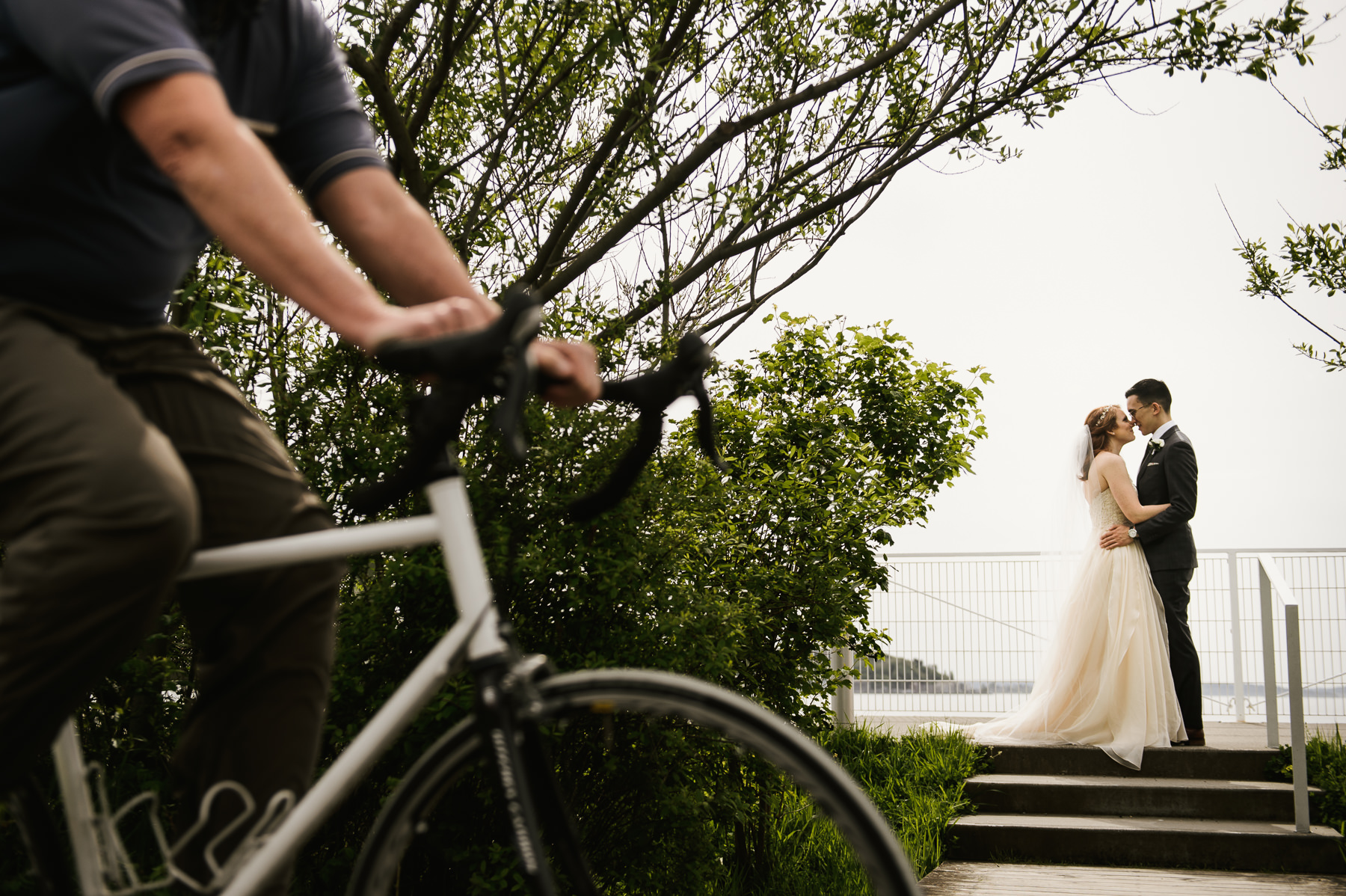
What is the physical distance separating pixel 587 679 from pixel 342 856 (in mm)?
2088

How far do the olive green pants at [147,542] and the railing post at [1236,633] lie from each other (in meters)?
9.12

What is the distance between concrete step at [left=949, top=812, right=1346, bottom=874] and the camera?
545 cm

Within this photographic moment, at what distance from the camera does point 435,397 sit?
985mm

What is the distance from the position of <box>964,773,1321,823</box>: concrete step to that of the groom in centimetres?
78

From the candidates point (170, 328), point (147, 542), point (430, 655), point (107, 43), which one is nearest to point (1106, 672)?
point (430, 655)

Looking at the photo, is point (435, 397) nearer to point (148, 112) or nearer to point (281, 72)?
point (148, 112)

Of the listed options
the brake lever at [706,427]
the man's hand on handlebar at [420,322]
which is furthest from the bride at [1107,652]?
the man's hand on handlebar at [420,322]

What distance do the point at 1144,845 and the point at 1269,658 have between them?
1.73 m

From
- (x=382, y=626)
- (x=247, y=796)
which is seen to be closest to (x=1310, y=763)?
(x=382, y=626)

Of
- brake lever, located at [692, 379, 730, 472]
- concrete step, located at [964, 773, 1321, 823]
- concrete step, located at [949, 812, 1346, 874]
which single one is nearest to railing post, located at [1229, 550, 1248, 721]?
concrete step, located at [964, 773, 1321, 823]

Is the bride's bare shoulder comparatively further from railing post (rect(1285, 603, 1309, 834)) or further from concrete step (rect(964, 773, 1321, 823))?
concrete step (rect(964, 773, 1321, 823))

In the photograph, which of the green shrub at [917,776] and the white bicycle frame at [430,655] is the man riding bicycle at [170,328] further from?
the green shrub at [917,776]

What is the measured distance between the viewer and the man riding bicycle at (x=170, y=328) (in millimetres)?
978

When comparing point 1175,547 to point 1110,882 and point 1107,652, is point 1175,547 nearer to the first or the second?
point 1107,652
